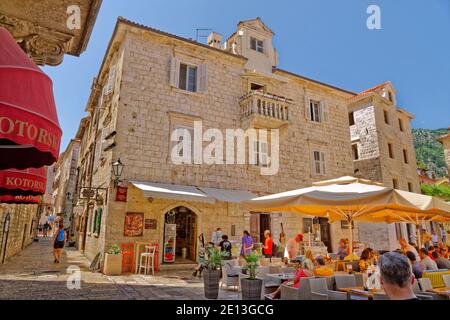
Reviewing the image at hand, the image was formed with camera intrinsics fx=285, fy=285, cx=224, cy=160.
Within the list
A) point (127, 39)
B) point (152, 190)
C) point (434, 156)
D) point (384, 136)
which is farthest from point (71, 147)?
point (434, 156)

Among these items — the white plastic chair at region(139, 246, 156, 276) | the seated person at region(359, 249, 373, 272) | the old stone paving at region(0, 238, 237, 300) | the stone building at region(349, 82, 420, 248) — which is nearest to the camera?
the seated person at region(359, 249, 373, 272)

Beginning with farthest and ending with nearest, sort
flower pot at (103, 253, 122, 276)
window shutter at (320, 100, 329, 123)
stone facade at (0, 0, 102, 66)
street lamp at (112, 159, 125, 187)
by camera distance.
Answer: window shutter at (320, 100, 329, 123) < street lamp at (112, 159, 125, 187) < flower pot at (103, 253, 122, 276) < stone facade at (0, 0, 102, 66)

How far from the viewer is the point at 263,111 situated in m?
13.8

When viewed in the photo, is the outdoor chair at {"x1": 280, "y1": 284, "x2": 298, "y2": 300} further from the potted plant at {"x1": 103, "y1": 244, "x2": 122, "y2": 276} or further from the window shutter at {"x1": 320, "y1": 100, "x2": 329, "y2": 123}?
the window shutter at {"x1": 320, "y1": 100, "x2": 329, "y2": 123}

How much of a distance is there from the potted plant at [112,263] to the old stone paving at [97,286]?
291mm

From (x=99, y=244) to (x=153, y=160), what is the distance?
3.84 meters

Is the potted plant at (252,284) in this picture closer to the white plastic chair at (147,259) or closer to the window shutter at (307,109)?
the white plastic chair at (147,259)

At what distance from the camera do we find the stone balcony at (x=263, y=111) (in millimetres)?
13484

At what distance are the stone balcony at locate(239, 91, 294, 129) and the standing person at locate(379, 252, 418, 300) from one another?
11.3 m

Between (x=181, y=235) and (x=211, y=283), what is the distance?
776cm

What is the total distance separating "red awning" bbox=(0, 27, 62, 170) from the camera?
8.06ft

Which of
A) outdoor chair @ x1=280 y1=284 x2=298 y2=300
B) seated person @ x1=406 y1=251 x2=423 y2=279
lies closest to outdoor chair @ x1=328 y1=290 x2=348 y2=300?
outdoor chair @ x1=280 y1=284 x2=298 y2=300

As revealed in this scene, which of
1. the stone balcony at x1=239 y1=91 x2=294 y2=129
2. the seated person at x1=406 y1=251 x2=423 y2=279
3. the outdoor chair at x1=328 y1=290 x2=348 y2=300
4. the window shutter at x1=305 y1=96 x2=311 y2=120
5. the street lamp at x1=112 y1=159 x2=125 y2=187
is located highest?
the window shutter at x1=305 y1=96 x2=311 y2=120

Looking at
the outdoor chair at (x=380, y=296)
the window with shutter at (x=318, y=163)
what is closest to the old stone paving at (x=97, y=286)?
the outdoor chair at (x=380, y=296)
